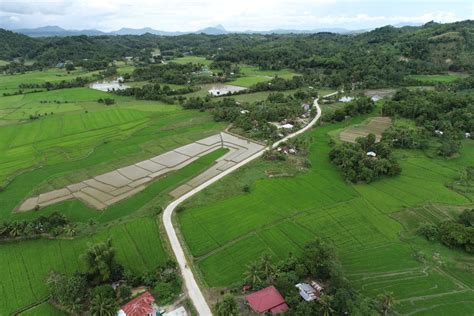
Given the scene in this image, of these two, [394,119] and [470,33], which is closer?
[394,119]

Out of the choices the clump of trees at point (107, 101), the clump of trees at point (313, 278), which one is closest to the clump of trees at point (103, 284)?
the clump of trees at point (313, 278)

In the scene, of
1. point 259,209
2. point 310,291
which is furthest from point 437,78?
point 310,291

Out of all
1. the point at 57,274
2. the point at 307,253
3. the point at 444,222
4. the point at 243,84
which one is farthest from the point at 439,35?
the point at 57,274

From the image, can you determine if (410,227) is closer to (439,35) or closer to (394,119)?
(394,119)

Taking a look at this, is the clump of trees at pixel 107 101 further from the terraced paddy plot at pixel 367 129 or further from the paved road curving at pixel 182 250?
the terraced paddy plot at pixel 367 129

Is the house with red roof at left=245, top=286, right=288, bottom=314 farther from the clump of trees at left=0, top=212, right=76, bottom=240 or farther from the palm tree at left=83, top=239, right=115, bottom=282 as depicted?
the clump of trees at left=0, top=212, right=76, bottom=240

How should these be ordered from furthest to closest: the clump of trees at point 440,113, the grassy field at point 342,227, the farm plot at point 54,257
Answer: the clump of trees at point 440,113 < the grassy field at point 342,227 < the farm plot at point 54,257

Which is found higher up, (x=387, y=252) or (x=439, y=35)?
(x=439, y=35)
